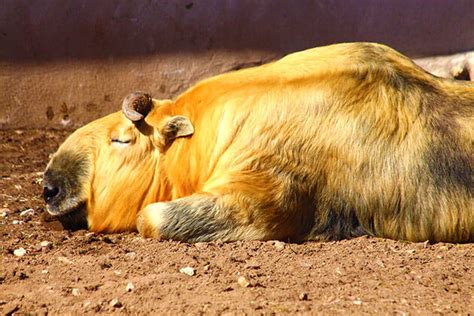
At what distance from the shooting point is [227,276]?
4465 mm

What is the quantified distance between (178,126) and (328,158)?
0.85 m

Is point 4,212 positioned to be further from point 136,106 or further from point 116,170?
point 136,106

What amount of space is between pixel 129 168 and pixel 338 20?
3.05 metres

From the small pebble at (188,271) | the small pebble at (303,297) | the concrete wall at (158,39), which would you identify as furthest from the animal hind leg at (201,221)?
the concrete wall at (158,39)

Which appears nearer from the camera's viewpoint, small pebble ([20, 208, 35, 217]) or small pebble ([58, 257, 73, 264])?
small pebble ([58, 257, 73, 264])

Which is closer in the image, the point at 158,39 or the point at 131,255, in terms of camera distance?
the point at 131,255

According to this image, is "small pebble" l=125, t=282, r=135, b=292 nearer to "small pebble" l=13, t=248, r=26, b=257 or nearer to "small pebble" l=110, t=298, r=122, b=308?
"small pebble" l=110, t=298, r=122, b=308

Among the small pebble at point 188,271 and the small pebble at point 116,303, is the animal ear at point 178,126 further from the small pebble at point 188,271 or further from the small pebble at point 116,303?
the small pebble at point 116,303

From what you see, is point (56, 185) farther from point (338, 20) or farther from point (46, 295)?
point (338, 20)

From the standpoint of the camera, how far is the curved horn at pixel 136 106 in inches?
211

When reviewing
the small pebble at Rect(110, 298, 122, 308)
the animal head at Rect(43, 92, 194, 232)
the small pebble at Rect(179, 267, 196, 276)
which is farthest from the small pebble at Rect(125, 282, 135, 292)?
the animal head at Rect(43, 92, 194, 232)

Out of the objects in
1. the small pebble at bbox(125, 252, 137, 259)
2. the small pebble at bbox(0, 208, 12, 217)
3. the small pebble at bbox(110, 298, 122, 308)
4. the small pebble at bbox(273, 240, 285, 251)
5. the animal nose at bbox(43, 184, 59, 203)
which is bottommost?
the small pebble at bbox(0, 208, 12, 217)

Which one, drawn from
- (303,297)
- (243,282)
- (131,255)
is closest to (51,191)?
(131,255)

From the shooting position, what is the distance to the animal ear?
5.36 metres
